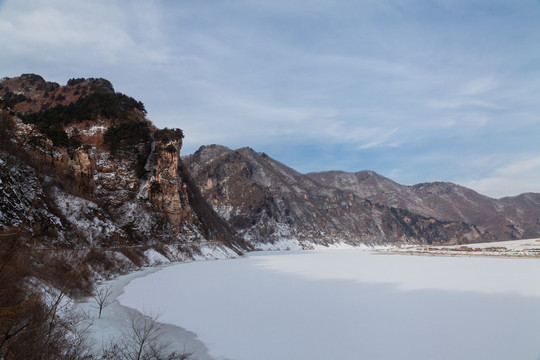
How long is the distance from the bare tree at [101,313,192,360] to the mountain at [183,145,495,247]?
92.6m

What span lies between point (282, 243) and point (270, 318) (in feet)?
328

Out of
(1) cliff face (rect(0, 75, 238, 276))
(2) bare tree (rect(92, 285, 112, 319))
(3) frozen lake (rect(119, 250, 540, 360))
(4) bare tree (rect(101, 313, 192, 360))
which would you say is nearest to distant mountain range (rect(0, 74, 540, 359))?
(1) cliff face (rect(0, 75, 238, 276))

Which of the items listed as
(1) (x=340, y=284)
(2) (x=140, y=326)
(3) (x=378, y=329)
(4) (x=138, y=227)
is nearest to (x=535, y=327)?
(3) (x=378, y=329)

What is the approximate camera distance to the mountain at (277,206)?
4574 inches

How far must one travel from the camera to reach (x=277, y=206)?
131875 mm

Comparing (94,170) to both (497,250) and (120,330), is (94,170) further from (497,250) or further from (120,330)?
(497,250)

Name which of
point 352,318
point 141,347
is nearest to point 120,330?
point 141,347

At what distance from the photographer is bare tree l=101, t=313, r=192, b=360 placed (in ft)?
Result: 23.6

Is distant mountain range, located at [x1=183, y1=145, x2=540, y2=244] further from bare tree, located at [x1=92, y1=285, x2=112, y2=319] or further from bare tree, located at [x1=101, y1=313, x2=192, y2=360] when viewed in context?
bare tree, located at [x1=101, y1=313, x2=192, y2=360]

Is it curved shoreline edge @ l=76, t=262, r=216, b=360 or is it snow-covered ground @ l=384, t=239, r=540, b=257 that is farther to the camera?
snow-covered ground @ l=384, t=239, r=540, b=257

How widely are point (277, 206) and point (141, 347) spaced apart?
12548 cm

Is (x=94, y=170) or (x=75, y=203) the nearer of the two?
(x=75, y=203)

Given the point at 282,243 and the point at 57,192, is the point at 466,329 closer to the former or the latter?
the point at 57,192

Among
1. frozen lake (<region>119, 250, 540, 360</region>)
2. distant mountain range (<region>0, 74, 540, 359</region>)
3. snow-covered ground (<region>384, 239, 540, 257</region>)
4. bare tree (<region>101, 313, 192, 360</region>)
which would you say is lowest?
snow-covered ground (<region>384, 239, 540, 257</region>)
